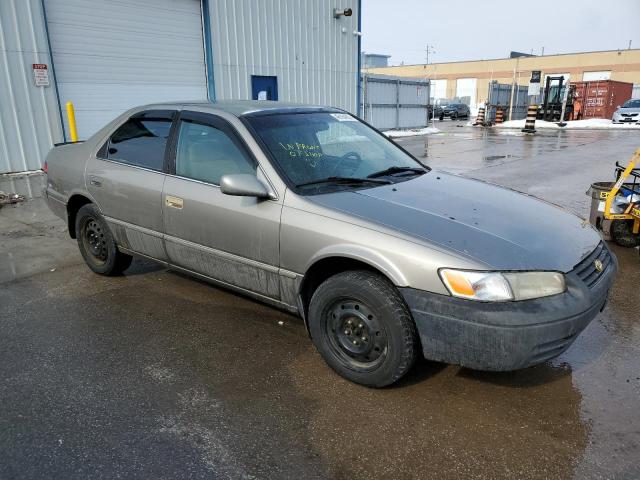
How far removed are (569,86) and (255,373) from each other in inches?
1399

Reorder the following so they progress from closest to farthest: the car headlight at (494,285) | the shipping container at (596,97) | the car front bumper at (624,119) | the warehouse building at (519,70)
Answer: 1. the car headlight at (494,285)
2. the car front bumper at (624,119)
3. the shipping container at (596,97)
4. the warehouse building at (519,70)

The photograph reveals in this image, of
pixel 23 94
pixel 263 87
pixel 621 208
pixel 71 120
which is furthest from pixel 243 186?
pixel 263 87

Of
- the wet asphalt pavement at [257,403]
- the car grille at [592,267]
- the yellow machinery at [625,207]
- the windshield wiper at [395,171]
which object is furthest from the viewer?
the yellow machinery at [625,207]

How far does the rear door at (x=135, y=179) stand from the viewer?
4.00 metres

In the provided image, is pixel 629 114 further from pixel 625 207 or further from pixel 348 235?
pixel 348 235

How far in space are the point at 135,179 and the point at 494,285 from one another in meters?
2.96

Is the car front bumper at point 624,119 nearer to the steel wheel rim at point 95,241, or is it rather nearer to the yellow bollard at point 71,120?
the yellow bollard at point 71,120

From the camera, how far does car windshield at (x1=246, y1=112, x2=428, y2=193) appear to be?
3357mm

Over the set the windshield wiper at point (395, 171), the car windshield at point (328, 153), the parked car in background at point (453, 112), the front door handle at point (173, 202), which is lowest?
the parked car in background at point (453, 112)

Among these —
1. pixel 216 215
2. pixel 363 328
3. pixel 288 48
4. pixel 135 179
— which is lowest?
pixel 363 328

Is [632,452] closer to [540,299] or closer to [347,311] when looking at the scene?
[540,299]

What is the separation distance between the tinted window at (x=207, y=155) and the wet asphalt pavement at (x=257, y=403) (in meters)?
1.16

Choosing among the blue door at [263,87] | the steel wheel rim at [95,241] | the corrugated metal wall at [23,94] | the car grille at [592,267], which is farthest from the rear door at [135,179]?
the blue door at [263,87]

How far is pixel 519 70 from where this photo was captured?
67188mm
